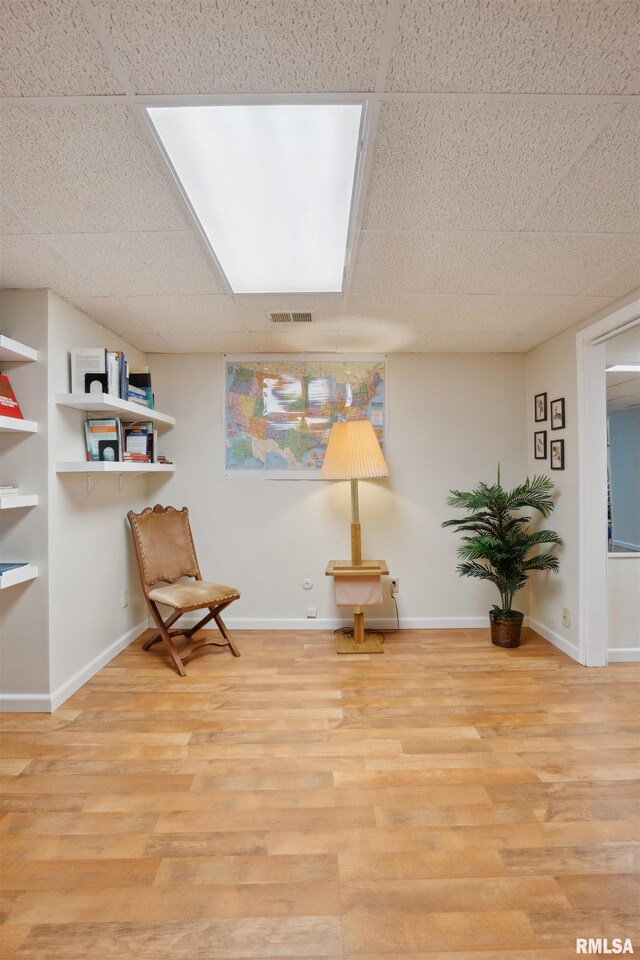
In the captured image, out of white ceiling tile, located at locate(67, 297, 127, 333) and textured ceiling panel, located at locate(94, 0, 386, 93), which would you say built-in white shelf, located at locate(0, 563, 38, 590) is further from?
textured ceiling panel, located at locate(94, 0, 386, 93)

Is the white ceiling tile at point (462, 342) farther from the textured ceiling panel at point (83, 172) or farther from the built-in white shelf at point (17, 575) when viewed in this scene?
the built-in white shelf at point (17, 575)

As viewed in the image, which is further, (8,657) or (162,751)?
(8,657)

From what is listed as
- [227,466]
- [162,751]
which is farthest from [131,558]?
[162,751]

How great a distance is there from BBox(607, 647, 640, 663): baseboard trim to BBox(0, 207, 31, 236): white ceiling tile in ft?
13.5

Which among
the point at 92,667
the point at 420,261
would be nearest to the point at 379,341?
the point at 420,261

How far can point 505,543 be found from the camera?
11.3 feet

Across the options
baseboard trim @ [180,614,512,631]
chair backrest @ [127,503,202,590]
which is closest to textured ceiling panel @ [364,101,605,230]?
chair backrest @ [127,503,202,590]

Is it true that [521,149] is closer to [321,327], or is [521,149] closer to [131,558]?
[321,327]

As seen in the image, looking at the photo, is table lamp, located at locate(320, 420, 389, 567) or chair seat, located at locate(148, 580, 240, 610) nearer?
chair seat, located at locate(148, 580, 240, 610)

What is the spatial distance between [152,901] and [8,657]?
5.51ft

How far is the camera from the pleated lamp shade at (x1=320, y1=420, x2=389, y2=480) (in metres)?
3.49

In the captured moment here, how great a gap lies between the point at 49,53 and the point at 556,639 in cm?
405

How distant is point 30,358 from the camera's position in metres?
2.50

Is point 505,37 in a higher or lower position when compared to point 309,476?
higher
